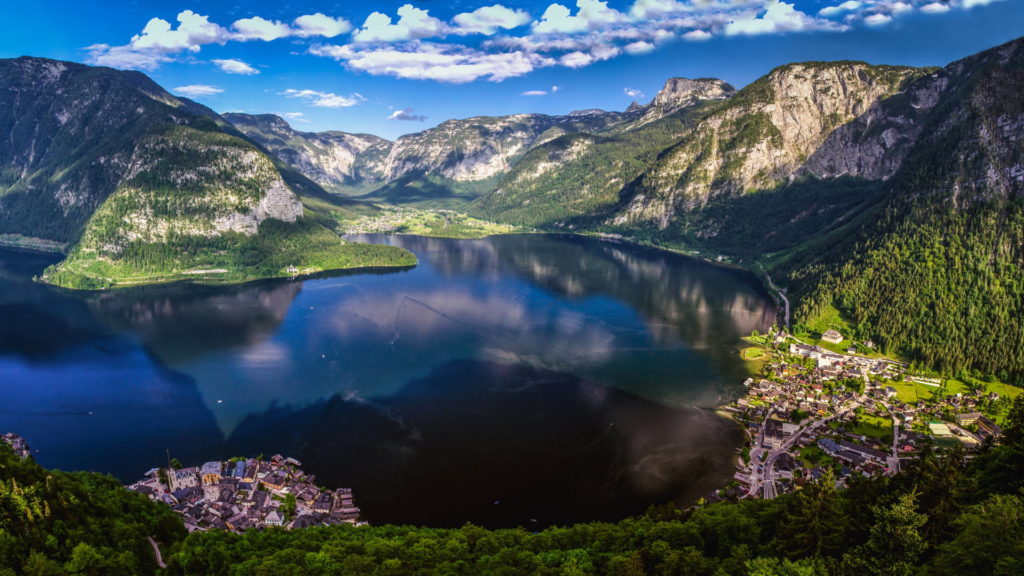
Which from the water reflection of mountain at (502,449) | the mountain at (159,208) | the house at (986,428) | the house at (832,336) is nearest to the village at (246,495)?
the water reflection of mountain at (502,449)

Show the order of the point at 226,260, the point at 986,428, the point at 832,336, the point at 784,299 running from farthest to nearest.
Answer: the point at 226,260
the point at 784,299
the point at 832,336
the point at 986,428

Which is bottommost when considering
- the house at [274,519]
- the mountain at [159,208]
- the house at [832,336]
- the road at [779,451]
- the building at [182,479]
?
the house at [274,519]

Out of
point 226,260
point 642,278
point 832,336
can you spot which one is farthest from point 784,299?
point 226,260

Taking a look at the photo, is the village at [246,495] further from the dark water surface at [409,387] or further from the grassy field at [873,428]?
the grassy field at [873,428]

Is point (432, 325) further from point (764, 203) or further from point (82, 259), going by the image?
point (764, 203)

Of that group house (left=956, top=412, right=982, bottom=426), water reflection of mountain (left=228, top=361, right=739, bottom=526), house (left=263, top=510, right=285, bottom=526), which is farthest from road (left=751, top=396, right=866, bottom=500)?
house (left=263, top=510, right=285, bottom=526)

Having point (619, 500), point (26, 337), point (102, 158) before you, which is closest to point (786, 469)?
point (619, 500)

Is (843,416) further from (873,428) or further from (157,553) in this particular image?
(157,553)
